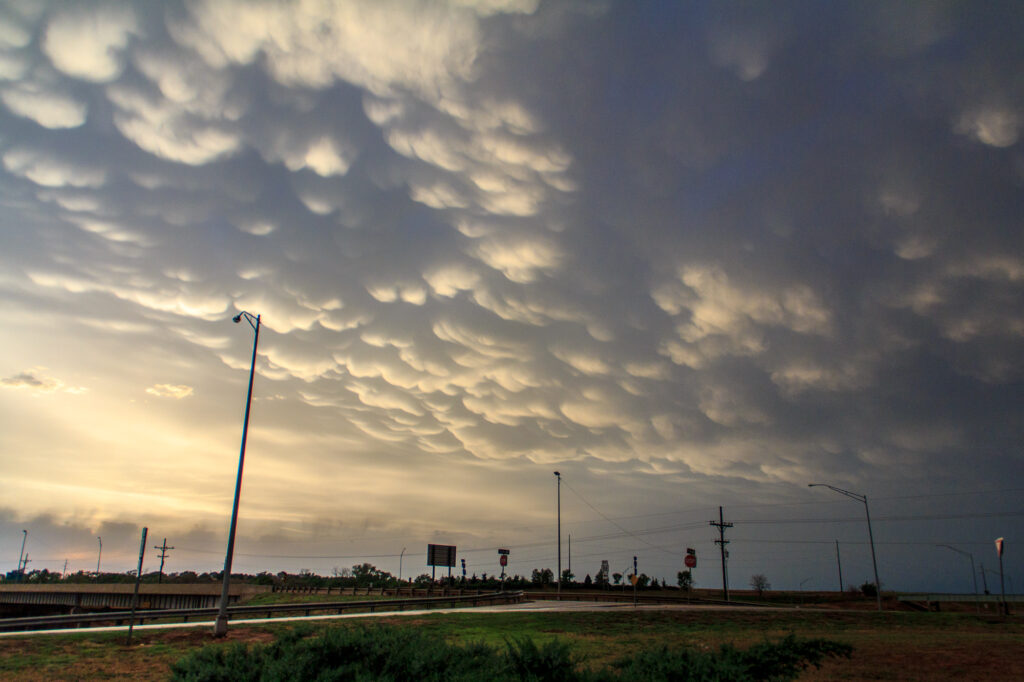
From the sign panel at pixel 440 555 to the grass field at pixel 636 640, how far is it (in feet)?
199

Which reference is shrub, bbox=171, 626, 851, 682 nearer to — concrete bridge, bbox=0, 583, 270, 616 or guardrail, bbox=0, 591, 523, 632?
guardrail, bbox=0, 591, 523, 632

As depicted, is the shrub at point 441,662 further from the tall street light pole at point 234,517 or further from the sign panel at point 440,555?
the sign panel at point 440,555

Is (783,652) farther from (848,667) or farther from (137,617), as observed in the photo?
(137,617)

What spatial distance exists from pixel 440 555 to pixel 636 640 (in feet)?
246

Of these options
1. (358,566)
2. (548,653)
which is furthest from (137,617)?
(358,566)

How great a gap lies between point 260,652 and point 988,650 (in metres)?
23.2

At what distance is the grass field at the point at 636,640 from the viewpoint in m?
17.3

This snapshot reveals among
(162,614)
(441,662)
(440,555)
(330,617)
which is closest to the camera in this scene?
(441,662)

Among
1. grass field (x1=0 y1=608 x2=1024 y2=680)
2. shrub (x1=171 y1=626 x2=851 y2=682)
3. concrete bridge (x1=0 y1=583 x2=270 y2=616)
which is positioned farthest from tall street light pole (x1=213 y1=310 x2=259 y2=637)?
concrete bridge (x1=0 y1=583 x2=270 y2=616)

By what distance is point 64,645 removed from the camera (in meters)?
21.4

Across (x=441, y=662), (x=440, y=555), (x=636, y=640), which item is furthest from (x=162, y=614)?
(x=440, y=555)

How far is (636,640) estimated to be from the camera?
24844mm

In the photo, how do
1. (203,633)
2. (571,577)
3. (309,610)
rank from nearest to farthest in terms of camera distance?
(203,633)
(309,610)
(571,577)

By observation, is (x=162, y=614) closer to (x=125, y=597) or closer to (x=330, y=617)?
(x=330, y=617)
